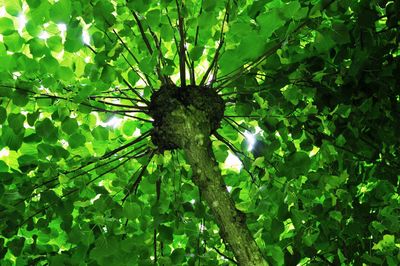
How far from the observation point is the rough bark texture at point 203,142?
1.59 m

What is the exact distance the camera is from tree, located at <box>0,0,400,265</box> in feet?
5.58

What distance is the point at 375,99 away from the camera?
2217mm

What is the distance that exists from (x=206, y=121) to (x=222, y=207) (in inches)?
15.5

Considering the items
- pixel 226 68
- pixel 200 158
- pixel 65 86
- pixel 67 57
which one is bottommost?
pixel 200 158

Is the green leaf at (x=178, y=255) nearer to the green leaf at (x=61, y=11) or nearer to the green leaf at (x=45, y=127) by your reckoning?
the green leaf at (x=45, y=127)

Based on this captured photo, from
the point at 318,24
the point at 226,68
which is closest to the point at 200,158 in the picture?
the point at 226,68

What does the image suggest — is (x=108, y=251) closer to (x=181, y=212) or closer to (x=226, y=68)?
(x=181, y=212)

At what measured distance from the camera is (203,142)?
176 centimetres

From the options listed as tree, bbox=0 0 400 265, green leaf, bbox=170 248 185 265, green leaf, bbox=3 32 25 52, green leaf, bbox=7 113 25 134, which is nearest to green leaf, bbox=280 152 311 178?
tree, bbox=0 0 400 265

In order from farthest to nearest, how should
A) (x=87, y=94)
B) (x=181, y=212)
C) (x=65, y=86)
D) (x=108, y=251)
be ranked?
(x=181, y=212) → (x=65, y=86) → (x=87, y=94) → (x=108, y=251)

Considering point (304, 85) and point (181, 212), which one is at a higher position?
point (304, 85)

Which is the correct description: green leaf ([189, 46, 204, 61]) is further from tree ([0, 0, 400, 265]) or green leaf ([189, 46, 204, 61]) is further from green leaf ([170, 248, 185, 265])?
green leaf ([170, 248, 185, 265])

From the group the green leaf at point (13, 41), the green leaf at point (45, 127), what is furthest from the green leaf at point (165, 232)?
the green leaf at point (13, 41)

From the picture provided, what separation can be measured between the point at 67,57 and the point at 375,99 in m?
1.49
